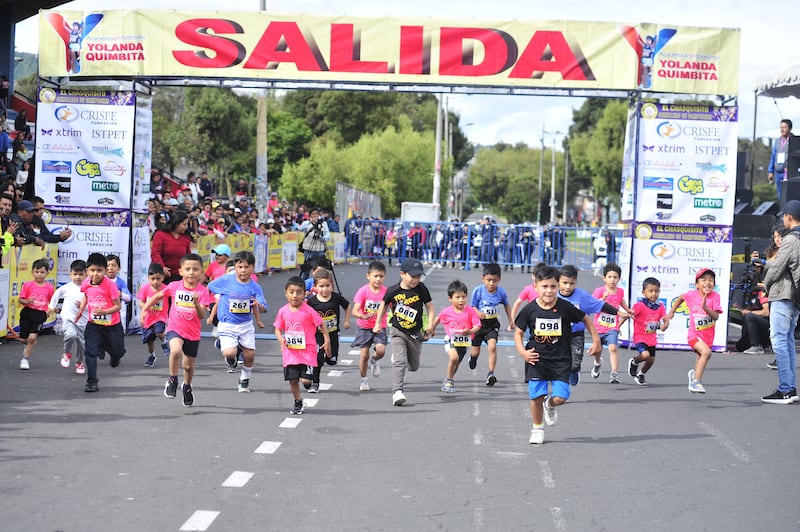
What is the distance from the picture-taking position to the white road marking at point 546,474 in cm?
735

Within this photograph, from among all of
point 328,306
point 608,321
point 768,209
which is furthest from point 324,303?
point 768,209

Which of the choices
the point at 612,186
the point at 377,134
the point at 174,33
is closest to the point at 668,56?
the point at 174,33

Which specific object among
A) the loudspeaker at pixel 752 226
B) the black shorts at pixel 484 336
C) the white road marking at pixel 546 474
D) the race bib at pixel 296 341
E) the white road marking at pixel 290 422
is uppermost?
the loudspeaker at pixel 752 226

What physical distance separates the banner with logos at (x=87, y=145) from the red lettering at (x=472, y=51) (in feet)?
16.3

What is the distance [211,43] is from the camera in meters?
15.8

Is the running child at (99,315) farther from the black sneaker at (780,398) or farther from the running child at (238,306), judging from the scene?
the black sneaker at (780,398)

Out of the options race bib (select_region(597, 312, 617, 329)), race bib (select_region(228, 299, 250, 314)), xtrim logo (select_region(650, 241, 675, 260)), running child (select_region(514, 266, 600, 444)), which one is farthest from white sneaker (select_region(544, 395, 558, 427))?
xtrim logo (select_region(650, 241, 675, 260))

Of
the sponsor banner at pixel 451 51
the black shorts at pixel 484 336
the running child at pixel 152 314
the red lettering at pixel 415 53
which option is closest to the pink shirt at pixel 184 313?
the running child at pixel 152 314

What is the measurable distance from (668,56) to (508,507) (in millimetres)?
10713

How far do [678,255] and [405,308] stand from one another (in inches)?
265

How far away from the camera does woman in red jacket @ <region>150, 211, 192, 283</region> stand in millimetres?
15156

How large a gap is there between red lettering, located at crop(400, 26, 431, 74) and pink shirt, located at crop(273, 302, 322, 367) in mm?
6613

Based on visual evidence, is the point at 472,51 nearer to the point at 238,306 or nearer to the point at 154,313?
the point at 154,313

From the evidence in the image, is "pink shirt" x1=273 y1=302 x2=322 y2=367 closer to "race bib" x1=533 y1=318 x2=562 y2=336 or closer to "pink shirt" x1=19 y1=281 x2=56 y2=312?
"race bib" x1=533 y1=318 x2=562 y2=336
